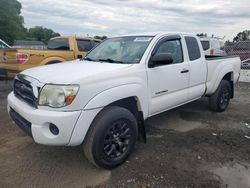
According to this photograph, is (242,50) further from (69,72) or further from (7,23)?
(7,23)

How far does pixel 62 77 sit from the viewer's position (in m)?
3.43

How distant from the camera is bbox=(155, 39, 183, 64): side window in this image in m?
4.66

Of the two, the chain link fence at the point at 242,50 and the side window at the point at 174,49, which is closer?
the side window at the point at 174,49

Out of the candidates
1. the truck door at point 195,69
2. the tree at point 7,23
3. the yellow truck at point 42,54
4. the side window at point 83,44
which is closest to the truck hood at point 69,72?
the truck door at point 195,69

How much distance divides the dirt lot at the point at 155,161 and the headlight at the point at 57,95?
38.5 inches

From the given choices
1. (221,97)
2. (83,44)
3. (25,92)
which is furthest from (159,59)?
(83,44)

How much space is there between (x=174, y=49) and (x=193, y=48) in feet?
2.13

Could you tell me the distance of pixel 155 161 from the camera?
393 cm

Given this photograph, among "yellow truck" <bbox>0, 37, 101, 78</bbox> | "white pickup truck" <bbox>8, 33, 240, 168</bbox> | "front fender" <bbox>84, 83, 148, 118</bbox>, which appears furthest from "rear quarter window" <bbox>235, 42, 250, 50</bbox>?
"front fender" <bbox>84, 83, 148, 118</bbox>

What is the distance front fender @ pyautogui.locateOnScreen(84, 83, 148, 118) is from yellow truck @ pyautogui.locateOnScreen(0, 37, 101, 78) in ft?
16.7

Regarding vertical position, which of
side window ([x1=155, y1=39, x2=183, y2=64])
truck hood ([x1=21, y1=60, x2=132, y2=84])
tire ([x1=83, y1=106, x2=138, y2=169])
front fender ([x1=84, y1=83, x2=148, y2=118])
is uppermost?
side window ([x1=155, y1=39, x2=183, y2=64])

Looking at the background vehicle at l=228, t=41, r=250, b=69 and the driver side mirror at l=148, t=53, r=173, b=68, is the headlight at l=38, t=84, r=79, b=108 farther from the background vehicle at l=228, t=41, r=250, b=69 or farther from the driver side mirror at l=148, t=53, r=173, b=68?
the background vehicle at l=228, t=41, r=250, b=69

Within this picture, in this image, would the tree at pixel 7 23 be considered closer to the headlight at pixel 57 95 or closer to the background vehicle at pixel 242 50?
the background vehicle at pixel 242 50

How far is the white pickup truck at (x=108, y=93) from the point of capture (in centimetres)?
325
